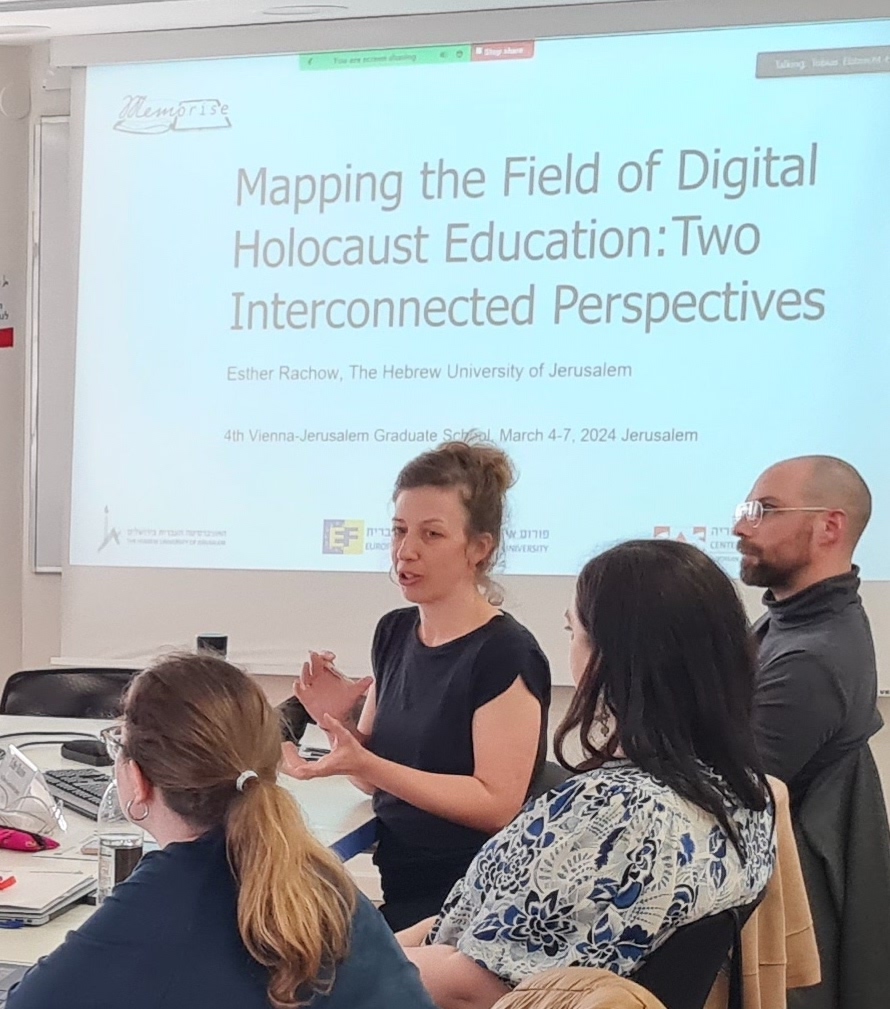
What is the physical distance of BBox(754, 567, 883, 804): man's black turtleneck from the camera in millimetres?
2205

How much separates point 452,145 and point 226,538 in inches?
51.9

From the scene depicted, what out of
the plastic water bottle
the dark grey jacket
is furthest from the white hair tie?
the dark grey jacket

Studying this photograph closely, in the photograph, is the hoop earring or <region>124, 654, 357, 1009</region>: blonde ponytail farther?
the hoop earring

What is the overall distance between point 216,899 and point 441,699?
94 cm

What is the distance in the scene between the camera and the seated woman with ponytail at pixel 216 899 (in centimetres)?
115

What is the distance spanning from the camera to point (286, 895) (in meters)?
1.16

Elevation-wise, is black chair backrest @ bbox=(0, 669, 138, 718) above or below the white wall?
below

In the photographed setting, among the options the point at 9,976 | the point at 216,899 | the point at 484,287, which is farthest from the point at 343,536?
the point at 216,899

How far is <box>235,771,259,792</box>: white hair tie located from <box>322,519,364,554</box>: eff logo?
8.34ft

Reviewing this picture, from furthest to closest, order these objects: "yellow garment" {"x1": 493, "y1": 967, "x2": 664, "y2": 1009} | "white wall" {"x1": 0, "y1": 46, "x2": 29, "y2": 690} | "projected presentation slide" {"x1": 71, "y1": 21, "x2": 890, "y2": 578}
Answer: "white wall" {"x1": 0, "y1": 46, "x2": 29, "y2": 690}
"projected presentation slide" {"x1": 71, "y1": 21, "x2": 890, "y2": 578}
"yellow garment" {"x1": 493, "y1": 967, "x2": 664, "y2": 1009}

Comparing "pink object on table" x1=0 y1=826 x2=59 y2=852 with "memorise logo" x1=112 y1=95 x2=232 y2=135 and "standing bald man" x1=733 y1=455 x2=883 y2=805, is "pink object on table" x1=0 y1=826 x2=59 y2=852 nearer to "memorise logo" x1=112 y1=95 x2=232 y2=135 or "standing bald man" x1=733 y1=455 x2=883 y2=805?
"standing bald man" x1=733 y1=455 x2=883 y2=805

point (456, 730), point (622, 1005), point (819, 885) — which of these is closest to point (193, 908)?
point (622, 1005)

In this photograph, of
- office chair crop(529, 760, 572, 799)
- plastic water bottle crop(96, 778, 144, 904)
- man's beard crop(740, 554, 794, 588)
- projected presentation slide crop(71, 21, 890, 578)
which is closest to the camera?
plastic water bottle crop(96, 778, 144, 904)

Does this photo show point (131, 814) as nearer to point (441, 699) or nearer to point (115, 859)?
point (115, 859)
